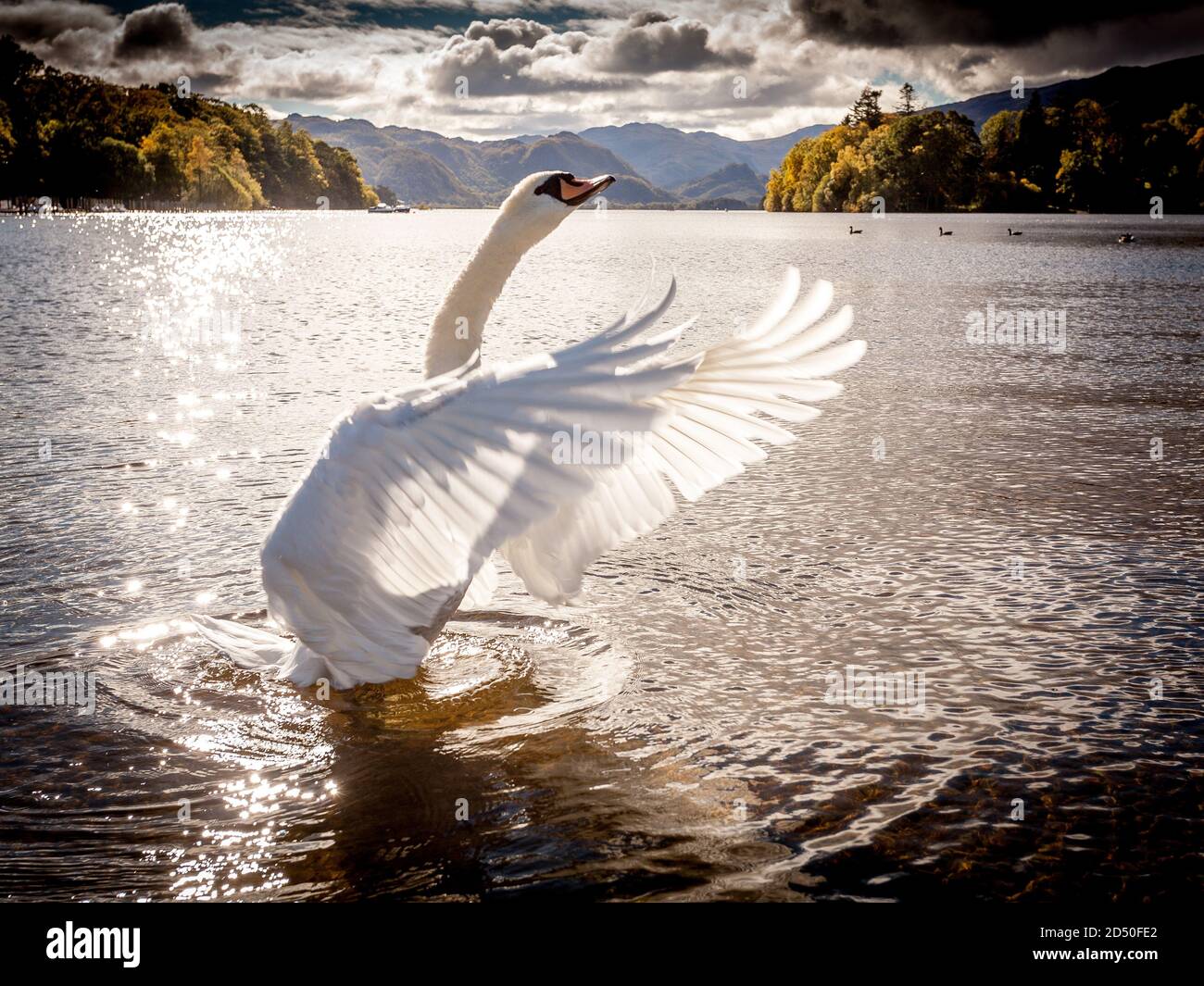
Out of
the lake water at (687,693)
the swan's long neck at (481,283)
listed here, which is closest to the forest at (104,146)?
the lake water at (687,693)

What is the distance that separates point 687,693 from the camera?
5.48 meters

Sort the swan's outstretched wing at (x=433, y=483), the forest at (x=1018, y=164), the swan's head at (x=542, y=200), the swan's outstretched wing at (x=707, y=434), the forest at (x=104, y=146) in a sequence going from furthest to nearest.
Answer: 1. the forest at (x=1018, y=164)
2. the forest at (x=104, y=146)
3. the swan's head at (x=542, y=200)
4. the swan's outstretched wing at (x=707, y=434)
5. the swan's outstretched wing at (x=433, y=483)

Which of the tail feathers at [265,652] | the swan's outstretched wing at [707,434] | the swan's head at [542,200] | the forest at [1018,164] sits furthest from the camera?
the forest at [1018,164]

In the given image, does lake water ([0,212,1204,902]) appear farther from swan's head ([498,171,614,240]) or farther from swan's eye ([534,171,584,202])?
swan's eye ([534,171,584,202])

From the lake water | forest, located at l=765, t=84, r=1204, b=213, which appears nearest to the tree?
forest, located at l=765, t=84, r=1204, b=213

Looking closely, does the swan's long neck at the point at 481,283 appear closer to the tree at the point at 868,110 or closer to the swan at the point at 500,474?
the swan at the point at 500,474

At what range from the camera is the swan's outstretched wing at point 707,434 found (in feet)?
15.3

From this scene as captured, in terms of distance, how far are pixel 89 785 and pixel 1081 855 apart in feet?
12.6

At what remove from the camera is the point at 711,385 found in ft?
16.1

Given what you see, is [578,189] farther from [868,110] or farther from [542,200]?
[868,110]

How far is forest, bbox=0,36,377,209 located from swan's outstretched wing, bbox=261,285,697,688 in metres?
144

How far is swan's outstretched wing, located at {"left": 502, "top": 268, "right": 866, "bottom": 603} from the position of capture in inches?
184

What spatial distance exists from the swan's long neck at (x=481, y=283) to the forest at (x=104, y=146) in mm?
142131

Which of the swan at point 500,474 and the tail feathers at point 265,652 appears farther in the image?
the tail feathers at point 265,652
